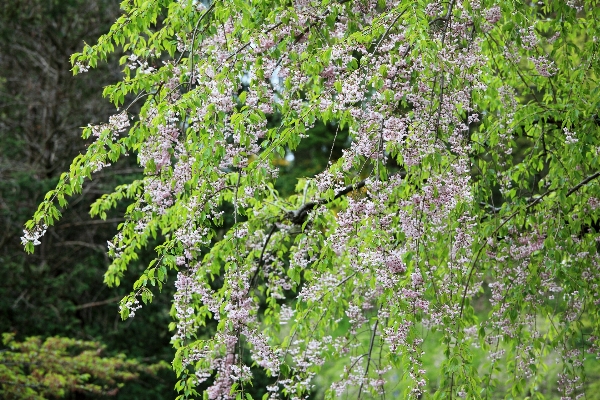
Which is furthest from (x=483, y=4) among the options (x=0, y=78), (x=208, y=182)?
(x=0, y=78)

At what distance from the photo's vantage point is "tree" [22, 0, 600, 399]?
144 inches

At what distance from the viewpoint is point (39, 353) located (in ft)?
25.4

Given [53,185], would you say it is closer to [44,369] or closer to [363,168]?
[44,369]

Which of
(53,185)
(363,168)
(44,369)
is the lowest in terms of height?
(363,168)

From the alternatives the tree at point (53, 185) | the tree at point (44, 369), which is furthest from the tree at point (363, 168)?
the tree at point (53, 185)

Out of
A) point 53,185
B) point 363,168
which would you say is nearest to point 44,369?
point 53,185

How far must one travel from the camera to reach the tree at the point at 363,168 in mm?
3662

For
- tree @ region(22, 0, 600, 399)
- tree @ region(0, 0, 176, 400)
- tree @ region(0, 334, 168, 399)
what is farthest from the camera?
tree @ region(0, 0, 176, 400)

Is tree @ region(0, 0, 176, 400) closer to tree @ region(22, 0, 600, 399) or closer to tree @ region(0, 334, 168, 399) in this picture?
tree @ region(0, 334, 168, 399)

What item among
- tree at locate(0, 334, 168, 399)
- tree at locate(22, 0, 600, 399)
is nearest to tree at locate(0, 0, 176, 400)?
tree at locate(0, 334, 168, 399)

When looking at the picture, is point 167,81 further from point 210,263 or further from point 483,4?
point 483,4

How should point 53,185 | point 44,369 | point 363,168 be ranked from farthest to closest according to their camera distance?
point 53,185
point 44,369
point 363,168

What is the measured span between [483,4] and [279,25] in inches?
41.0

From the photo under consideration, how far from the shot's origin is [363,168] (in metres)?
4.05
